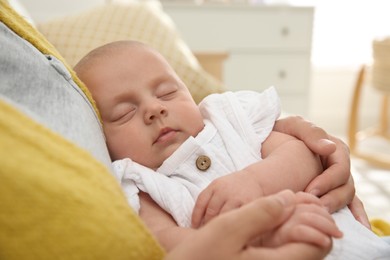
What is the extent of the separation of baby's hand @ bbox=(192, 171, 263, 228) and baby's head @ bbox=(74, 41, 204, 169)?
0.16 m

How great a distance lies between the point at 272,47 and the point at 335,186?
2.15 m

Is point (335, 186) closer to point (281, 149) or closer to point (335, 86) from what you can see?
point (281, 149)

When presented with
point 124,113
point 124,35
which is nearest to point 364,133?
point 124,35

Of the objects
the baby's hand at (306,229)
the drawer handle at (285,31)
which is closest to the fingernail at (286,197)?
the baby's hand at (306,229)

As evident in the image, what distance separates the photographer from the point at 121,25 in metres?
1.46

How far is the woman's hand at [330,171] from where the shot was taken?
77 cm

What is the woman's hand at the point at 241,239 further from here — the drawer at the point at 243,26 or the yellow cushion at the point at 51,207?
the drawer at the point at 243,26

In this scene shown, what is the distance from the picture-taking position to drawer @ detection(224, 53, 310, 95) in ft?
9.37

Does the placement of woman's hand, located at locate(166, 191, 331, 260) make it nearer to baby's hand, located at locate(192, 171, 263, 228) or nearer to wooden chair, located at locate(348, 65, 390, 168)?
baby's hand, located at locate(192, 171, 263, 228)

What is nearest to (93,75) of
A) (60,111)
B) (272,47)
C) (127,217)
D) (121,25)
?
(60,111)

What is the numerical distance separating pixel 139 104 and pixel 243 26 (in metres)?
2.09

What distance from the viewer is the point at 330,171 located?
80cm

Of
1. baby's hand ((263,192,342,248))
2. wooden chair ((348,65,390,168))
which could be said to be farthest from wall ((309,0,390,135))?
baby's hand ((263,192,342,248))

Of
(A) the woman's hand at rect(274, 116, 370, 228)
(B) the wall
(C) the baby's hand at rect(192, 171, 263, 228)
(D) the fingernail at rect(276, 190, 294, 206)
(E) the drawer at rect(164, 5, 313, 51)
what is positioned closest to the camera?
(D) the fingernail at rect(276, 190, 294, 206)
